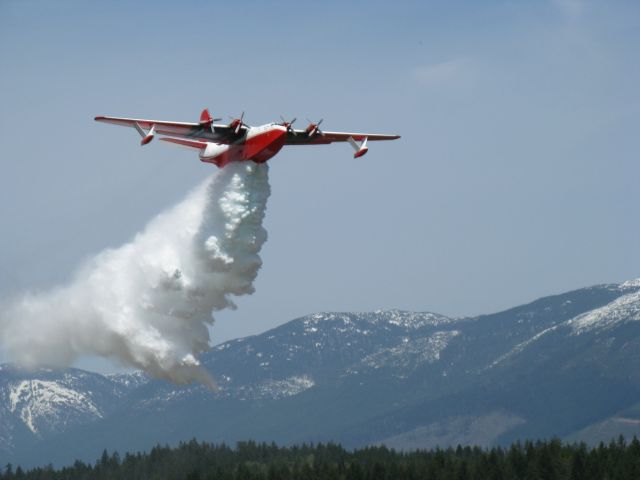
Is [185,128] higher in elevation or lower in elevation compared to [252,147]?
higher

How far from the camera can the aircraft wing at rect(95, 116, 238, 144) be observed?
80625mm

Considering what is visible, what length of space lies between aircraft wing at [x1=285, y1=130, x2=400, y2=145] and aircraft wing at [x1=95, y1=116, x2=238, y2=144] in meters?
4.32

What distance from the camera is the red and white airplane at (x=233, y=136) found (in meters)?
78.6

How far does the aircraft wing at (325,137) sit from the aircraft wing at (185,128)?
432 cm

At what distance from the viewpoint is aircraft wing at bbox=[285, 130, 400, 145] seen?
82812mm

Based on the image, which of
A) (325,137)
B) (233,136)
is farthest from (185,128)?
(325,137)

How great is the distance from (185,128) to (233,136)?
11.2 feet

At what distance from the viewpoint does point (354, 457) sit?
568 ft

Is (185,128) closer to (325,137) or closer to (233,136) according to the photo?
(233,136)

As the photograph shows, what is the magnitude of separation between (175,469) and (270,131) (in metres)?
115

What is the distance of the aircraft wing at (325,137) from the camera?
82812 millimetres

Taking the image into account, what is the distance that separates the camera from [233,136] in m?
81.1

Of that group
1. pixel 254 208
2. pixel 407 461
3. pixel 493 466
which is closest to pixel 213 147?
pixel 254 208

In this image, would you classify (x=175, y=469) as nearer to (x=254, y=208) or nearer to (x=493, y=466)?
(x=493, y=466)
